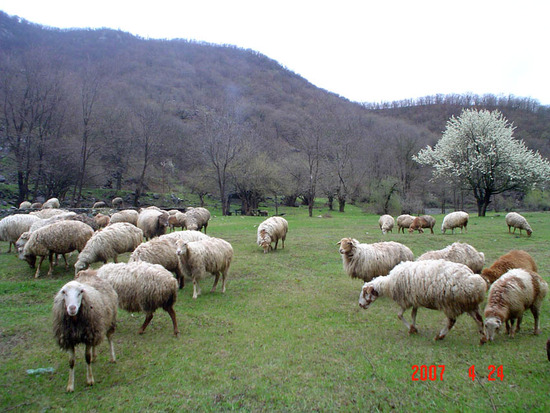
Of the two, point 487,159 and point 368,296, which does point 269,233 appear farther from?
point 487,159

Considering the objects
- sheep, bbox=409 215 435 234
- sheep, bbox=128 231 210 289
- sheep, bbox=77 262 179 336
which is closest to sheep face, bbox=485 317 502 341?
sheep, bbox=77 262 179 336

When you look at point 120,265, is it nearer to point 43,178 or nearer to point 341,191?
point 43,178

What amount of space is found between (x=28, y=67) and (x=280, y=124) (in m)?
66.4

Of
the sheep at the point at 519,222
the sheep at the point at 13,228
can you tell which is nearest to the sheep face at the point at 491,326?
the sheep at the point at 13,228

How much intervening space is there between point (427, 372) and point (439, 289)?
1.68m

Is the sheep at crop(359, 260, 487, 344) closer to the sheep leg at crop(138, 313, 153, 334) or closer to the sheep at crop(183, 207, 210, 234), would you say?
the sheep leg at crop(138, 313, 153, 334)

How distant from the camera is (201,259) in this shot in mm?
8578

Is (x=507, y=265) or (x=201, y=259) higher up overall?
(x=507, y=265)

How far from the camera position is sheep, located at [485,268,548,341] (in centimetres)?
557

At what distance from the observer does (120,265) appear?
663 centimetres

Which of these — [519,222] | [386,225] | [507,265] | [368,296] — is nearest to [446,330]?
[368,296]

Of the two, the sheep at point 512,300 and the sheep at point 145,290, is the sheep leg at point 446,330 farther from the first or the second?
the sheep at point 145,290

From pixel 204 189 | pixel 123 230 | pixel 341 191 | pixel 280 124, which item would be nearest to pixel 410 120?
pixel 280 124

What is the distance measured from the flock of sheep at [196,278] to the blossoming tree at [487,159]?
97.6 ft
